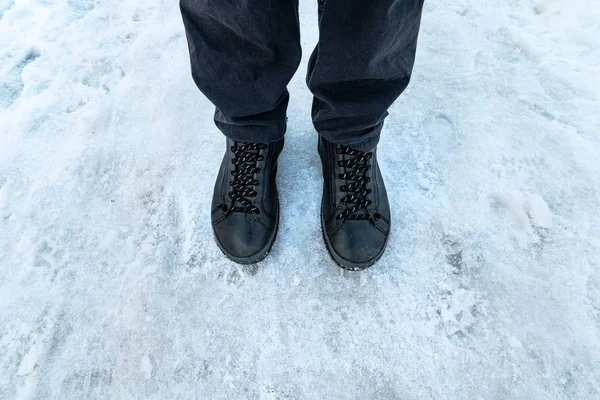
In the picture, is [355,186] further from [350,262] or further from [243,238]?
[243,238]

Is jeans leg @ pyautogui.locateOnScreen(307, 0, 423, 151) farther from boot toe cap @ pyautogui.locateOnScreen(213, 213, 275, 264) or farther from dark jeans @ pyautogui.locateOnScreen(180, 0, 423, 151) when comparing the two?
boot toe cap @ pyautogui.locateOnScreen(213, 213, 275, 264)

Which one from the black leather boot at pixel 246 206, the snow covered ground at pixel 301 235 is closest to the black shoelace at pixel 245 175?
the black leather boot at pixel 246 206

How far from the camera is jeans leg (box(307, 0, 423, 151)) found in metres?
0.66

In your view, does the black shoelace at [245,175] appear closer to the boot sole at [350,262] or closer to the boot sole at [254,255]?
the boot sole at [254,255]

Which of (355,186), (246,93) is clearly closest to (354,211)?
(355,186)

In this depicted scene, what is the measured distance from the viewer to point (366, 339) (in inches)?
35.5

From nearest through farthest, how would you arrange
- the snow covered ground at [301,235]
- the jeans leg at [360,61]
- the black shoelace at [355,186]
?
the jeans leg at [360,61] < the snow covered ground at [301,235] < the black shoelace at [355,186]

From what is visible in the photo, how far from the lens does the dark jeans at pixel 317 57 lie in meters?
0.67

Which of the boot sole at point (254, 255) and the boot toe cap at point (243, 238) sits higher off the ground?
the boot toe cap at point (243, 238)

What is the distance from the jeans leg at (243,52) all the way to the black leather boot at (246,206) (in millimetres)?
107

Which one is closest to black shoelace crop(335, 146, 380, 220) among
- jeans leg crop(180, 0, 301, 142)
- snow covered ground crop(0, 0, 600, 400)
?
snow covered ground crop(0, 0, 600, 400)

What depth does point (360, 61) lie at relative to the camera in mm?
708

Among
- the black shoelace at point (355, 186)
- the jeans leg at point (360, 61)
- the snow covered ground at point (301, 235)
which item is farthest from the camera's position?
the black shoelace at point (355, 186)

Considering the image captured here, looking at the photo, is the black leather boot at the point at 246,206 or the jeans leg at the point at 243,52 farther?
the black leather boot at the point at 246,206
